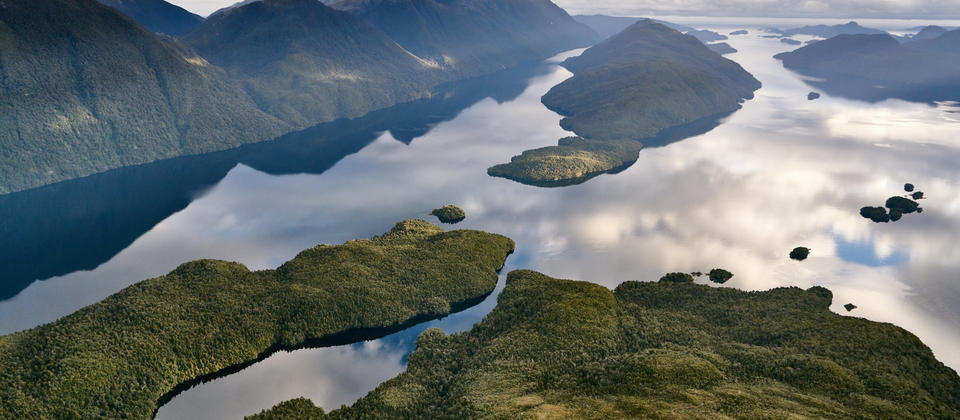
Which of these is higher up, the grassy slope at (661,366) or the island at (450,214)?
the island at (450,214)

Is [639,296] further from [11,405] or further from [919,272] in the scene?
[11,405]

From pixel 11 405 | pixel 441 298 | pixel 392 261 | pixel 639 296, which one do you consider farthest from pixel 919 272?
pixel 11 405

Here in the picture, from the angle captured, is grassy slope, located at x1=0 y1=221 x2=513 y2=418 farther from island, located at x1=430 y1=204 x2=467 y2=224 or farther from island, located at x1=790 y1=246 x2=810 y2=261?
island, located at x1=790 y1=246 x2=810 y2=261

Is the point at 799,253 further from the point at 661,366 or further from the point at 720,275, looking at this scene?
the point at 661,366

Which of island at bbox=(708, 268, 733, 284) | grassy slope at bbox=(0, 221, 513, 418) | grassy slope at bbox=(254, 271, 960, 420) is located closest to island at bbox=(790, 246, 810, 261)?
island at bbox=(708, 268, 733, 284)

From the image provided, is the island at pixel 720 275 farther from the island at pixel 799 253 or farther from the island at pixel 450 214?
the island at pixel 450 214

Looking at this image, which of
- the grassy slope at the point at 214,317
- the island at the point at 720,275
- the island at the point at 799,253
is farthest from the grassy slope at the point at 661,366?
the island at the point at 799,253
